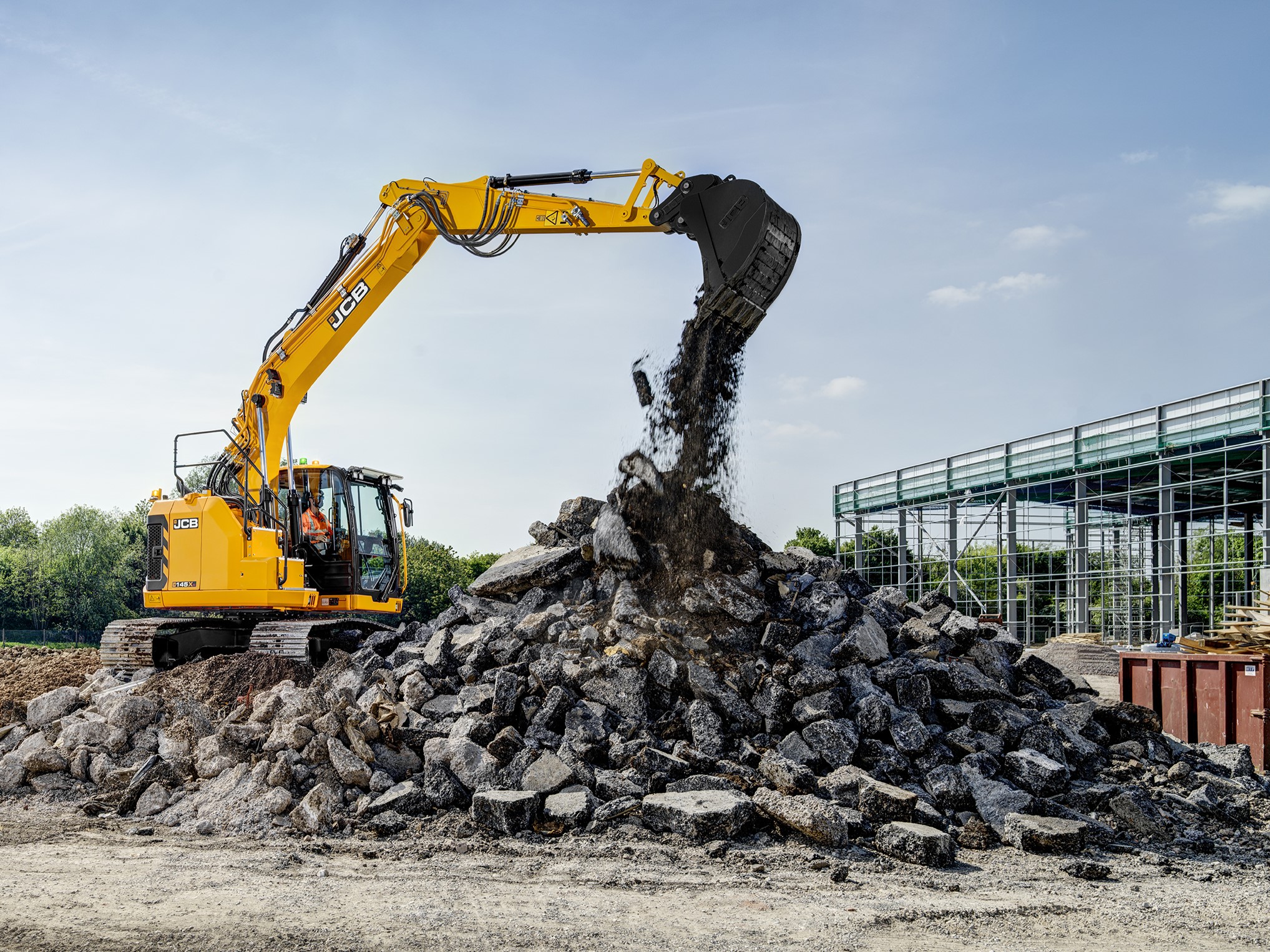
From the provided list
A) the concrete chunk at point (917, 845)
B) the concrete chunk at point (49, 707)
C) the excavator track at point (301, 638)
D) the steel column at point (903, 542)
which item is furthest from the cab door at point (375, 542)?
the steel column at point (903, 542)

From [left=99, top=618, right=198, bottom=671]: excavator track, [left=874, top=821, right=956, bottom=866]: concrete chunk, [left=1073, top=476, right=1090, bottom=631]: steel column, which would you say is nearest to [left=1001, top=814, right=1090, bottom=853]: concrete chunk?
[left=874, top=821, right=956, bottom=866]: concrete chunk

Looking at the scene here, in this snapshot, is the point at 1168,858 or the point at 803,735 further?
the point at 803,735

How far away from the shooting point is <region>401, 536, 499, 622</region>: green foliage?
1522 inches

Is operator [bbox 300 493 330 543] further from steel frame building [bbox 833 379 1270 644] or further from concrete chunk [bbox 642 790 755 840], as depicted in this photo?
steel frame building [bbox 833 379 1270 644]

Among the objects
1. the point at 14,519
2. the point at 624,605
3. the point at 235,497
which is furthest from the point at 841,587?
the point at 14,519

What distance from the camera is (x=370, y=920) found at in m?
5.64

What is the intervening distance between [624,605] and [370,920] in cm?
→ 458

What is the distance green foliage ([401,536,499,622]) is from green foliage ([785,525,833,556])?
12423 mm

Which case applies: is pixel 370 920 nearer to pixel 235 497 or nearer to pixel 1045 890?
pixel 1045 890

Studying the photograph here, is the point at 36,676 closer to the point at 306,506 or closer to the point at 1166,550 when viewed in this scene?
the point at 306,506

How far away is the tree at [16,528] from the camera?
196ft

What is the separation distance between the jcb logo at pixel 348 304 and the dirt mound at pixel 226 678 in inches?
162

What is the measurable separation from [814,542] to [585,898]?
3516 cm

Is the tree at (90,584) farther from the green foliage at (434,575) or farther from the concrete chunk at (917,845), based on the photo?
the concrete chunk at (917,845)
